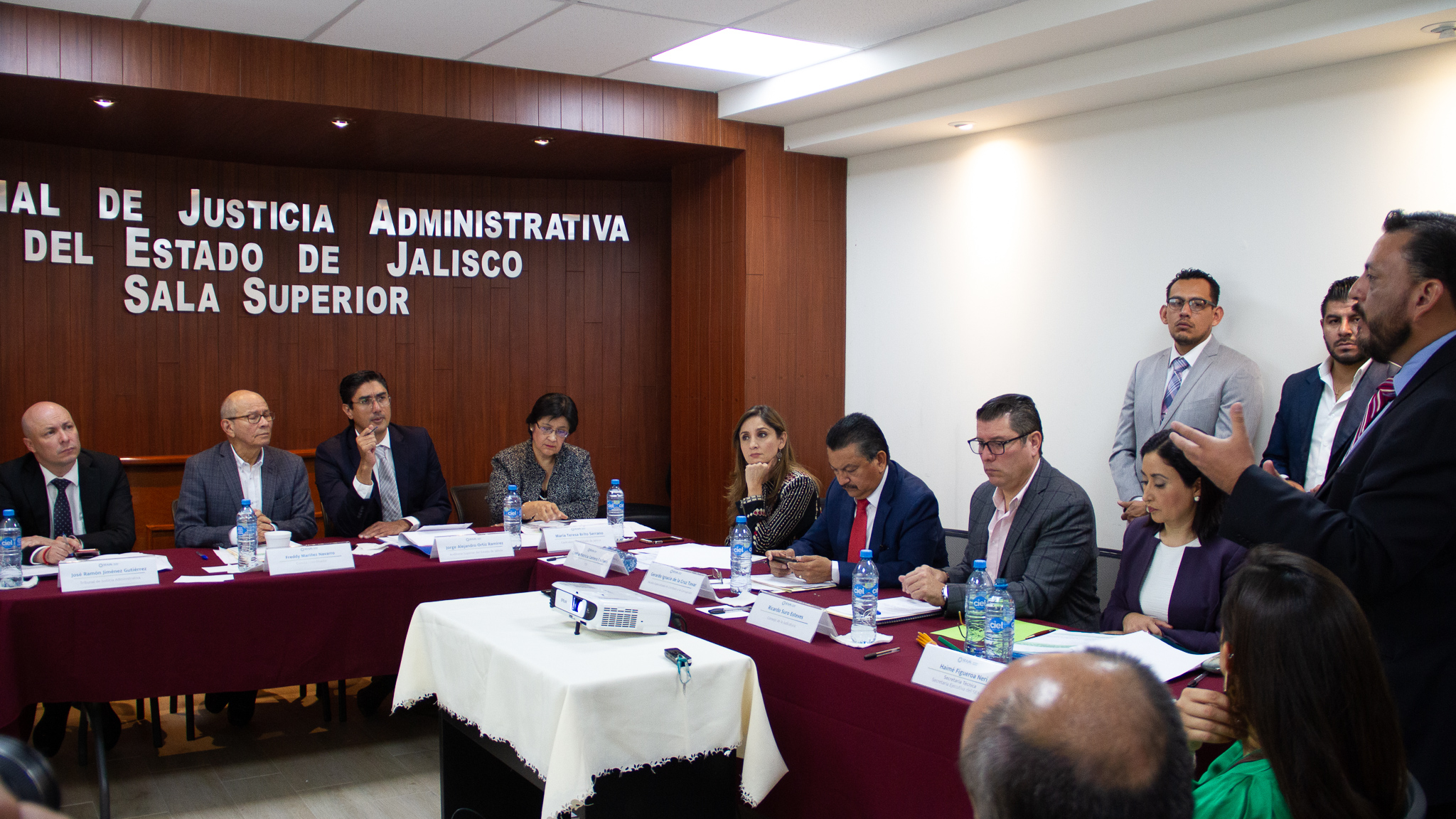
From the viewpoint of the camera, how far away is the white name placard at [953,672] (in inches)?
81.2

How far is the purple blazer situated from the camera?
101 inches

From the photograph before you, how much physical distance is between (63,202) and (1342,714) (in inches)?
246

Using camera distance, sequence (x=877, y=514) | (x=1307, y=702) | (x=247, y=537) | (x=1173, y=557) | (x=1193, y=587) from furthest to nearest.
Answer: (x=247, y=537) < (x=877, y=514) < (x=1173, y=557) < (x=1193, y=587) < (x=1307, y=702)

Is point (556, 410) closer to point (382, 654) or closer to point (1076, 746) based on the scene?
point (382, 654)

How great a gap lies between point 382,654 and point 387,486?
1.17 meters

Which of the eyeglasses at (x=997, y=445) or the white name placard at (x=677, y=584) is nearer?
the eyeglasses at (x=997, y=445)

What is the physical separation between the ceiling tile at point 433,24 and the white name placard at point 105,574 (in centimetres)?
230

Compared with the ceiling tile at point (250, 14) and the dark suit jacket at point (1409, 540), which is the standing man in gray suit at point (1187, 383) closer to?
the dark suit jacket at point (1409, 540)

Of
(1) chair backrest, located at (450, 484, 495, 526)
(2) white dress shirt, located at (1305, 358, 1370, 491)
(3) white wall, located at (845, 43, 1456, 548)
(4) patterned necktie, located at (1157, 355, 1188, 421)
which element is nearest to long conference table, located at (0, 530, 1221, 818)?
(1) chair backrest, located at (450, 484, 495, 526)

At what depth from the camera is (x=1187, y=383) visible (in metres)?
4.29

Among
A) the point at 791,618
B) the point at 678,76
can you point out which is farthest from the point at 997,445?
the point at 678,76

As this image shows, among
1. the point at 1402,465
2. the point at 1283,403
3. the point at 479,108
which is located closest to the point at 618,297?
the point at 479,108

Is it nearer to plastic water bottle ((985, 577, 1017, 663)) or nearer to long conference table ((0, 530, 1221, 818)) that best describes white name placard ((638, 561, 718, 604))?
long conference table ((0, 530, 1221, 818))

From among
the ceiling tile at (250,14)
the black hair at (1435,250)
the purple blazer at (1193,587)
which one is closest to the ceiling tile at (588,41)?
the ceiling tile at (250,14)
